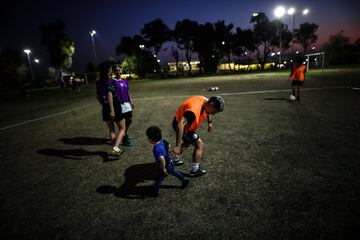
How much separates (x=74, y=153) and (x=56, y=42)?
165 ft

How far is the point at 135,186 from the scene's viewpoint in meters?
3.79

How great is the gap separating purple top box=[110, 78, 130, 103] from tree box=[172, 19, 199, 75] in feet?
203

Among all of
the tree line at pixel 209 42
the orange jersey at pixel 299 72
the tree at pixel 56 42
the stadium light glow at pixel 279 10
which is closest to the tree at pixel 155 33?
the tree line at pixel 209 42

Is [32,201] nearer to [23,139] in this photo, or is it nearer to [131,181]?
[131,181]

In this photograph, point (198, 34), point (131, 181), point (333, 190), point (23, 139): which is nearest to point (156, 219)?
point (131, 181)

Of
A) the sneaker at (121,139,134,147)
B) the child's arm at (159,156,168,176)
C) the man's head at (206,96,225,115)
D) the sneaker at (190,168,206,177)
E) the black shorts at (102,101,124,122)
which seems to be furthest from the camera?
the sneaker at (121,139,134,147)

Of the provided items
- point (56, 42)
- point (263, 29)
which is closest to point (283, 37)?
point (263, 29)

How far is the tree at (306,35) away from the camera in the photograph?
81.1 meters

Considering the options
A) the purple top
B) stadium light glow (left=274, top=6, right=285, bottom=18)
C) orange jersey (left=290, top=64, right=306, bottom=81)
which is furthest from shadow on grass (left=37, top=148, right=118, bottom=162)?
stadium light glow (left=274, top=6, right=285, bottom=18)

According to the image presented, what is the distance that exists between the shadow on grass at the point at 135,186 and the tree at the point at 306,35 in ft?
319

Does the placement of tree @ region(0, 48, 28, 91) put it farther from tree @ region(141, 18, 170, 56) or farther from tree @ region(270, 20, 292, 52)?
tree @ region(270, 20, 292, 52)

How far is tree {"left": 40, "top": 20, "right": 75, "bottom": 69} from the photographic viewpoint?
45938mm

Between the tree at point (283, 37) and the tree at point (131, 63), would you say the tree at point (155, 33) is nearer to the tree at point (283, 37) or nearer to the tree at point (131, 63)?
the tree at point (131, 63)

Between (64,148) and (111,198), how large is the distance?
10.8 ft
